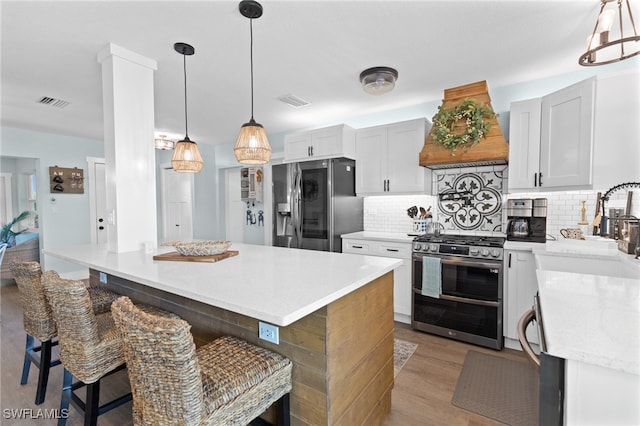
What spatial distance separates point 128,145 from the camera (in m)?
2.48

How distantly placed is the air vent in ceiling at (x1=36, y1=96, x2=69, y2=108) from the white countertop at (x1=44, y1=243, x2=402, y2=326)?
7.36ft

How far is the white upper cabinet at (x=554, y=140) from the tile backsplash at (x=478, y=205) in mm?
351

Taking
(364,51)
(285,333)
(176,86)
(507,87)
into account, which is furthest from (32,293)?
(507,87)

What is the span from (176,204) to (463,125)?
577cm

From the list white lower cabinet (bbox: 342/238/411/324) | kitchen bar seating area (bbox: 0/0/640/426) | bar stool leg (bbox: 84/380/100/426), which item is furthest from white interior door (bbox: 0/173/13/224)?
white lower cabinet (bbox: 342/238/411/324)

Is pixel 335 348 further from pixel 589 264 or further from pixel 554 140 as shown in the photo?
pixel 554 140

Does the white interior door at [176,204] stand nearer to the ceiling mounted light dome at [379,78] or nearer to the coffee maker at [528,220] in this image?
the ceiling mounted light dome at [379,78]

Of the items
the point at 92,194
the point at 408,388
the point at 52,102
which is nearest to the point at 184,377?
the point at 408,388

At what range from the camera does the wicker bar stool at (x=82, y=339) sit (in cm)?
145

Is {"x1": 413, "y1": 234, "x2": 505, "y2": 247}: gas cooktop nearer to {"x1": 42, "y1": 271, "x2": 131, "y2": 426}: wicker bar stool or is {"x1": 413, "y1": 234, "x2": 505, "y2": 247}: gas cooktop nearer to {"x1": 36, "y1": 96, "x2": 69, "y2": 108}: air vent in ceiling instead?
{"x1": 42, "y1": 271, "x2": 131, "y2": 426}: wicker bar stool

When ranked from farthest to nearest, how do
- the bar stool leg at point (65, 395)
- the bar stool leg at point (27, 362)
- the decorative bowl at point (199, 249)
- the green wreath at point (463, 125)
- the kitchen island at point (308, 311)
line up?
1. the green wreath at point (463, 125)
2. the bar stool leg at point (27, 362)
3. the decorative bowl at point (199, 249)
4. the bar stool leg at point (65, 395)
5. the kitchen island at point (308, 311)

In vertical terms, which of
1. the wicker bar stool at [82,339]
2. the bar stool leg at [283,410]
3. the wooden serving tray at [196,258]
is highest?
the wooden serving tray at [196,258]

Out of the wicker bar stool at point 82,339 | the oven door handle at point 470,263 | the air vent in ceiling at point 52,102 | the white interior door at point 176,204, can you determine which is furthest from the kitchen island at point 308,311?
the white interior door at point 176,204

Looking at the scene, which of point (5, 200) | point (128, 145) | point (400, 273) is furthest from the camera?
point (5, 200)
